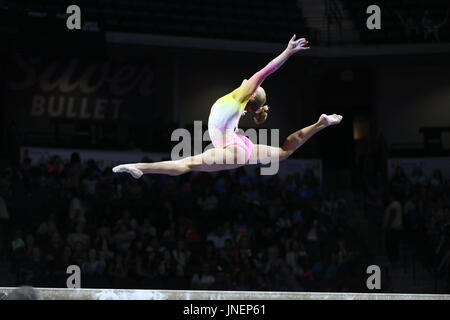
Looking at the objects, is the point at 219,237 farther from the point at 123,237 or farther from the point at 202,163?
the point at 202,163

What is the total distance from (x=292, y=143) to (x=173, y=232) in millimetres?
5036

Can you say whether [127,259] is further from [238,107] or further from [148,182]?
[238,107]

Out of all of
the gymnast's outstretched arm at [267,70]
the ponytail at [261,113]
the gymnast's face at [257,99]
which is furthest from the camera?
the ponytail at [261,113]

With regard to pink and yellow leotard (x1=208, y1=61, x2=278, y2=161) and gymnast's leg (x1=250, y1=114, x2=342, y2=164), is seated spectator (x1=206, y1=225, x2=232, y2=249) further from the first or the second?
pink and yellow leotard (x1=208, y1=61, x2=278, y2=161)

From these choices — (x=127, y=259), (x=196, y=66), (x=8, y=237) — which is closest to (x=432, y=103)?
(x=196, y=66)

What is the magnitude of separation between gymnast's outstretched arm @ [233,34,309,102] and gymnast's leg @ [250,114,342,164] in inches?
20.2

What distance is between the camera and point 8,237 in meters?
10.8

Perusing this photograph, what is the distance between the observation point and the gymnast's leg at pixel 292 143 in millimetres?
6105

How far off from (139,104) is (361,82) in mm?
5578

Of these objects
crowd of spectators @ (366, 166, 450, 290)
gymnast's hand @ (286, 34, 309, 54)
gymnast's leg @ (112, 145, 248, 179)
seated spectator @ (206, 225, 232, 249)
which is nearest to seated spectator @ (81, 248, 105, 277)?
seated spectator @ (206, 225, 232, 249)

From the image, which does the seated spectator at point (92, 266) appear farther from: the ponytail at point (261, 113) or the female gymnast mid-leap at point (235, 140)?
the ponytail at point (261, 113)

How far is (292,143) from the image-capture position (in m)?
6.18

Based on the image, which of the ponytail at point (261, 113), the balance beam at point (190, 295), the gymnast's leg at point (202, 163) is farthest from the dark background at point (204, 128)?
the gymnast's leg at point (202, 163)

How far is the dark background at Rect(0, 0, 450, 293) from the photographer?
34.5ft
